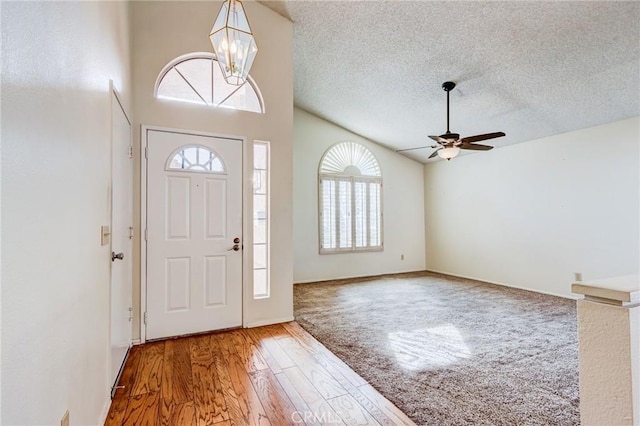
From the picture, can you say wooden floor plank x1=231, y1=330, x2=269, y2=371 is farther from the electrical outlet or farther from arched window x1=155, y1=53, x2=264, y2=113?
arched window x1=155, y1=53, x2=264, y2=113

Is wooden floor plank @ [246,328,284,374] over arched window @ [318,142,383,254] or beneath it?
beneath

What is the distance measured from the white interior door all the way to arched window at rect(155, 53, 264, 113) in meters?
0.69

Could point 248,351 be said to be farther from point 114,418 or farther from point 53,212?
point 53,212

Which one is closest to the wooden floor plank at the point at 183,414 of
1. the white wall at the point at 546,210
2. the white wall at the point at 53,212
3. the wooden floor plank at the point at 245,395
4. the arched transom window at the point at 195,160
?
the wooden floor plank at the point at 245,395

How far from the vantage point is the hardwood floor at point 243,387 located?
1893mm

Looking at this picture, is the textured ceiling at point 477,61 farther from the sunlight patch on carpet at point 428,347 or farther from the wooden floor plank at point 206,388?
the wooden floor plank at point 206,388

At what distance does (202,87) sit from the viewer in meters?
3.38

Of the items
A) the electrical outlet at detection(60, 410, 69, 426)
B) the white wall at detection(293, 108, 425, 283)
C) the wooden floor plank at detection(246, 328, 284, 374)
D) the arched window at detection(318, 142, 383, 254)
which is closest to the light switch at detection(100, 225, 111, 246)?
the electrical outlet at detection(60, 410, 69, 426)

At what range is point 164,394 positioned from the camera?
213cm

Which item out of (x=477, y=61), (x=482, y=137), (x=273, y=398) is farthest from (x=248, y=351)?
(x=477, y=61)

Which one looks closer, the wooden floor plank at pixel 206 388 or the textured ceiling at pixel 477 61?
the wooden floor plank at pixel 206 388

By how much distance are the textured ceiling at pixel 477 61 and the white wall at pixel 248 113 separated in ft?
1.81

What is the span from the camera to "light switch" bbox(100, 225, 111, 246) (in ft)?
6.25

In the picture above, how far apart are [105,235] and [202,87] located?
2.06 meters
